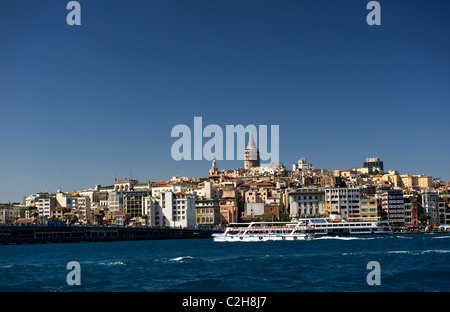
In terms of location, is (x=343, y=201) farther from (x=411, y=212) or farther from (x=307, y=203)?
(x=411, y=212)

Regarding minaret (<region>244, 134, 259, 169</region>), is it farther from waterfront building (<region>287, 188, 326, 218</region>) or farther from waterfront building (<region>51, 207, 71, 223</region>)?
waterfront building (<region>287, 188, 326, 218</region>)

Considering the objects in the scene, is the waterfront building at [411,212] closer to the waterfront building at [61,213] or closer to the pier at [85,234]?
the pier at [85,234]

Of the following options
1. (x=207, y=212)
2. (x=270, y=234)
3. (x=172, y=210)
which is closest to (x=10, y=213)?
(x=172, y=210)

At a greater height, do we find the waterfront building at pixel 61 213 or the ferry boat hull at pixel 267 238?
the waterfront building at pixel 61 213

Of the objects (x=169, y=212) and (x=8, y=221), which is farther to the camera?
(x=8, y=221)

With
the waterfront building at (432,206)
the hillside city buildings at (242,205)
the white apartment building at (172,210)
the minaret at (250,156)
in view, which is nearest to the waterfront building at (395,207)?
the hillside city buildings at (242,205)

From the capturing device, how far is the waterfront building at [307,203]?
91438 millimetres

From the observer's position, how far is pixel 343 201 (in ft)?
288

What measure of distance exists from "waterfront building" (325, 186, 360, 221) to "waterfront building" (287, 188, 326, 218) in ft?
8.73

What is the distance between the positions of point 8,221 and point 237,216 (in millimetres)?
45785

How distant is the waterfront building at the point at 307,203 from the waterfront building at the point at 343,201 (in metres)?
2.66
